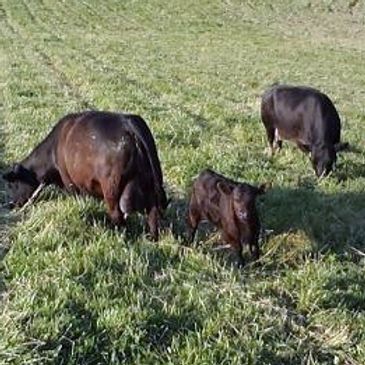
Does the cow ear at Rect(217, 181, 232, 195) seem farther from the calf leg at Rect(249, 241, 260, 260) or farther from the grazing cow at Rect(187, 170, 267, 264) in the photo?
the calf leg at Rect(249, 241, 260, 260)

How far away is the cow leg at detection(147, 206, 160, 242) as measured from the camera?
6.59 meters

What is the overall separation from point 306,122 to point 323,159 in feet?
3.49

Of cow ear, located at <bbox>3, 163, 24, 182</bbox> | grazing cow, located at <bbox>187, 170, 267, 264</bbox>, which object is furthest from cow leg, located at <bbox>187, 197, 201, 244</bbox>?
cow ear, located at <bbox>3, 163, 24, 182</bbox>

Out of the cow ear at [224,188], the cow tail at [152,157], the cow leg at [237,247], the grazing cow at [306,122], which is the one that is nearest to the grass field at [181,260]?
the cow leg at [237,247]

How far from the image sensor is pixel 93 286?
5266mm

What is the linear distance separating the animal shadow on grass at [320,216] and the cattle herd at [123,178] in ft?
2.31

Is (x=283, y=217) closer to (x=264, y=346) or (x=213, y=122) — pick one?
(x=264, y=346)

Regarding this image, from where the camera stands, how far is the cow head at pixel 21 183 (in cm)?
768

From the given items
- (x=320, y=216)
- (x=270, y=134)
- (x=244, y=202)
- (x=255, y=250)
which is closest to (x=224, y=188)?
(x=244, y=202)

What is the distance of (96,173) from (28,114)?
5411 millimetres

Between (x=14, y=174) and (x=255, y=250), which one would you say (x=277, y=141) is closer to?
(x=14, y=174)

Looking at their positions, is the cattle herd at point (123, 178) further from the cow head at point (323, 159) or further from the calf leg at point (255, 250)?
the cow head at point (323, 159)

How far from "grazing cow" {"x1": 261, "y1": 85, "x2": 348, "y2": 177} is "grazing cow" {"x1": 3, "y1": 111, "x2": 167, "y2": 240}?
3.35 m

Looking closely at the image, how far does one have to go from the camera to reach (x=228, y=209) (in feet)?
21.3
